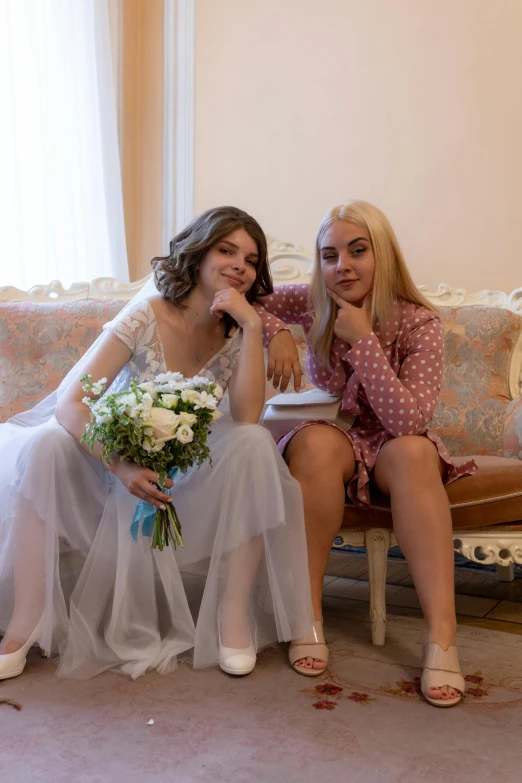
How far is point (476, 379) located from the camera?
2.56 metres

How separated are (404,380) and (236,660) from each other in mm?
792

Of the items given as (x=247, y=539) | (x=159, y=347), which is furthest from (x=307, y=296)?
(x=247, y=539)

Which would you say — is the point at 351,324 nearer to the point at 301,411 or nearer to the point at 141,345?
the point at 301,411

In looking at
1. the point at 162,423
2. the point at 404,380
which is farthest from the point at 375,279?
the point at 162,423

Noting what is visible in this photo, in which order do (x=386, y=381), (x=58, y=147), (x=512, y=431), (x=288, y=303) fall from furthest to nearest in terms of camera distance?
1. (x=58, y=147)
2. (x=512, y=431)
3. (x=288, y=303)
4. (x=386, y=381)

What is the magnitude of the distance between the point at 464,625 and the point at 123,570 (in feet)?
3.48

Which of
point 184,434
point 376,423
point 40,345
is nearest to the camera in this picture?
point 184,434

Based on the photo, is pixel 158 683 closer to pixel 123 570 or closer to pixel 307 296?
pixel 123 570

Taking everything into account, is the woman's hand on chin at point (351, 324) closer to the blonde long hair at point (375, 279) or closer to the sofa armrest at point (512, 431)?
the blonde long hair at point (375, 279)

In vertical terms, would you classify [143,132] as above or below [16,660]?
above

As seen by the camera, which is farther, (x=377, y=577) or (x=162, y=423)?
(x=377, y=577)

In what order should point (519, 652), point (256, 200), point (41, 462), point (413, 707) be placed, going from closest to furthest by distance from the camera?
point (413, 707) → point (41, 462) → point (519, 652) → point (256, 200)

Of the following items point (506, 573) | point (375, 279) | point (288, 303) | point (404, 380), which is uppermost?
point (375, 279)

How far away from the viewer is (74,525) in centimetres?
170
